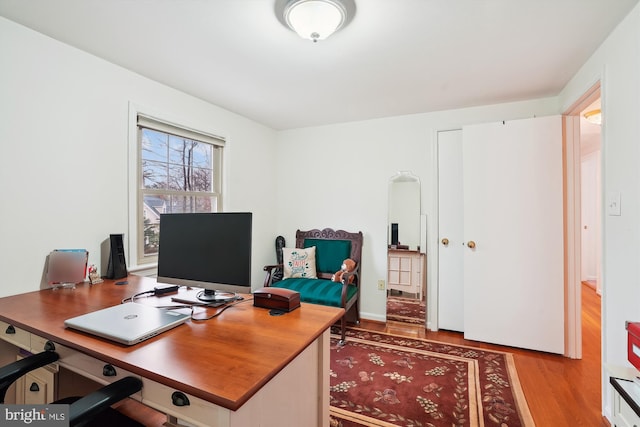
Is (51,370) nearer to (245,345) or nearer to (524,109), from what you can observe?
(245,345)

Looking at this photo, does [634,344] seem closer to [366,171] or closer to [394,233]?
[394,233]

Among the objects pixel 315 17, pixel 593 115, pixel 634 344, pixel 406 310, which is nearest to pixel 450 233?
pixel 406 310

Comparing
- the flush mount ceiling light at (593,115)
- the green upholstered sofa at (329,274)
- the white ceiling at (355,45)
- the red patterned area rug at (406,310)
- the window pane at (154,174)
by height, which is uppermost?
the white ceiling at (355,45)

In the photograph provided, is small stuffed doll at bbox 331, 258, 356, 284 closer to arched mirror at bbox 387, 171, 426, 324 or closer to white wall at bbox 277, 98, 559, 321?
white wall at bbox 277, 98, 559, 321

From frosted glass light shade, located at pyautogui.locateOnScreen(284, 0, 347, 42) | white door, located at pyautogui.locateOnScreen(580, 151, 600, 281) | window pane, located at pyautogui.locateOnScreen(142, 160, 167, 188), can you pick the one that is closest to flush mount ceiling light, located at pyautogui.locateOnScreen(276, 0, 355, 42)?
frosted glass light shade, located at pyautogui.locateOnScreen(284, 0, 347, 42)

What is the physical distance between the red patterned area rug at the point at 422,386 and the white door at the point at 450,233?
0.45m

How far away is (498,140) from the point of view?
2.81 metres

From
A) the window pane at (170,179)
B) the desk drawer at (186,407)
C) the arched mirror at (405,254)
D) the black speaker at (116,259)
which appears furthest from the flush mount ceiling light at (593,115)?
the black speaker at (116,259)

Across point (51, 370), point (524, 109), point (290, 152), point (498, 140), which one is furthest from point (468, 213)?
point (51, 370)

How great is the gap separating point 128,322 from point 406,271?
2785 mm

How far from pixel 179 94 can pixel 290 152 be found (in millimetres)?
1611

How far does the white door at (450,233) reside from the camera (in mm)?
3131

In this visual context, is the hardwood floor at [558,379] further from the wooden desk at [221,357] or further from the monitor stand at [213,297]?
the monitor stand at [213,297]

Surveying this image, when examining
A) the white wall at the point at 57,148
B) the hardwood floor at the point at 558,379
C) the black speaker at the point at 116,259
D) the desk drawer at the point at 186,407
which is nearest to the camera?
Result: the desk drawer at the point at 186,407
